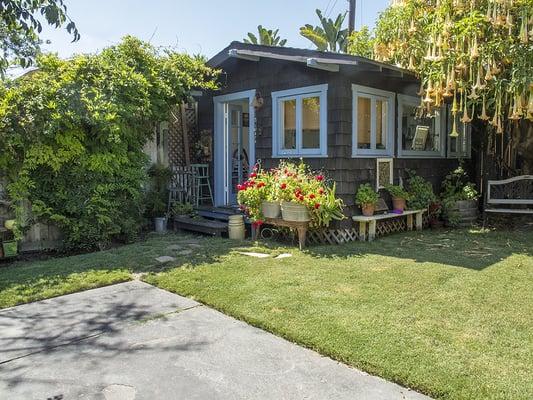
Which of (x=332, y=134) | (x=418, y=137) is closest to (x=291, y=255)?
(x=332, y=134)

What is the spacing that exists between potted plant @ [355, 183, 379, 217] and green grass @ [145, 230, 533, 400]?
0.77 m

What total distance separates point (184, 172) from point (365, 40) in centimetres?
449

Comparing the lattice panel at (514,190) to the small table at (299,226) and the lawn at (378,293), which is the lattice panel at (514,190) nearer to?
the lawn at (378,293)

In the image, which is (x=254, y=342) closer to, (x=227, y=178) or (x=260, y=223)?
(x=260, y=223)

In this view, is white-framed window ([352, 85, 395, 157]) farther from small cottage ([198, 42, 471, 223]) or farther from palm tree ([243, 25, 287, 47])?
palm tree ([243, 25, 287, 47])

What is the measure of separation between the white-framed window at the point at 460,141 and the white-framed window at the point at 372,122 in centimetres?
234

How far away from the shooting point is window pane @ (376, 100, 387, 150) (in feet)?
25.0

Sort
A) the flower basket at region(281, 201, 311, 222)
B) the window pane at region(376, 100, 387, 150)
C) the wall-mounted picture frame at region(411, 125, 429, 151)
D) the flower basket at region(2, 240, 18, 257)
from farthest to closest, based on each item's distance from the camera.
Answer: the wall-mounted picture frame at region(411, 125, 429, 151) → the window pane at region(376, 100, 387, 150) → the flower basket at region(281, 201, 311, 222) → the flower basket at region(2, 240, 18, 257)

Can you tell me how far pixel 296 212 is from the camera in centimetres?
641

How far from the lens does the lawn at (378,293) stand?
277 centimetres

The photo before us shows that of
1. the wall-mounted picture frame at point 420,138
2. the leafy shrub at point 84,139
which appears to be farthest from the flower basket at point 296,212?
the wall-mounted picture frame at point 420,138

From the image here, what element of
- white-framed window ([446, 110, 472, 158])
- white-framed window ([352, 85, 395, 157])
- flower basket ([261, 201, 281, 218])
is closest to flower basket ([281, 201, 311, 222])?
flower basket ([261, 201, 281, 218])

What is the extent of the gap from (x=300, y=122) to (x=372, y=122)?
1167 mm

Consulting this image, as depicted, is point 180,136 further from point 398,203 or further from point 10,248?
point 398,203
